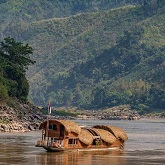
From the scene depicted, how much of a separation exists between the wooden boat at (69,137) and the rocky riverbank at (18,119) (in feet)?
134

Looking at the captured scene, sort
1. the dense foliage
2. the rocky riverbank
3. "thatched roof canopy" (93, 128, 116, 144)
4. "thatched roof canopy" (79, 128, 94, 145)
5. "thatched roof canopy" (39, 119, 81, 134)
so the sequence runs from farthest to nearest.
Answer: the dense foliage, the rocky riverbank, "thatched roof canopy" (93, 128, 116, 144), "thatched roof canopy" (79, 128, 94, 145), "thatched roof canopy" (39, 119, 81, 134)

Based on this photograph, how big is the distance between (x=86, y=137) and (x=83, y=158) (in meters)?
11.4

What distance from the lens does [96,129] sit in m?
113

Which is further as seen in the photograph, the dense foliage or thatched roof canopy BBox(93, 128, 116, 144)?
the dense foliage

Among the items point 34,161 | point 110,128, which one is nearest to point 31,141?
point 110,128

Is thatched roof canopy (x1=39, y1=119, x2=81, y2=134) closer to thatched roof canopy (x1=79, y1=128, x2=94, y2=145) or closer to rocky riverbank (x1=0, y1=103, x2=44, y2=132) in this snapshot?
thatched roof canopy (x1=79, y1=128, x2=94, y2=145)

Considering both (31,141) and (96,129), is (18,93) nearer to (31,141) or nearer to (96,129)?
(31,141)

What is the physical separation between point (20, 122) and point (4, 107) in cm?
407

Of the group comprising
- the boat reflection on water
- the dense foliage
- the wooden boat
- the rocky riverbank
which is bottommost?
the boat reflection on water

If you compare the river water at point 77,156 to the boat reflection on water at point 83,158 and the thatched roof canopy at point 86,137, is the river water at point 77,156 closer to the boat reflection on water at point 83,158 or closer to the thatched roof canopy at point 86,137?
the boat reflection on water at point 83,158

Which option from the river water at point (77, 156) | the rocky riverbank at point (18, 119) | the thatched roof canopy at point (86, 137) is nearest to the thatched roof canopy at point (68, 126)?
the thatched roof canopy at point (86, 137)

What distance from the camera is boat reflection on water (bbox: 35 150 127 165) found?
9181 centimetres

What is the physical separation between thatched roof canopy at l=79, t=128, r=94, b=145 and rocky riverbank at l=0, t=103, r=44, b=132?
41.8m

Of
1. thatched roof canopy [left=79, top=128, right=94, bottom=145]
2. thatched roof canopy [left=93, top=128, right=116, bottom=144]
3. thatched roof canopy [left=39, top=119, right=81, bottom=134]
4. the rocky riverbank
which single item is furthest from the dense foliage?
thatched roof canopy [left=39, top=119, right=81, bottom=134]
